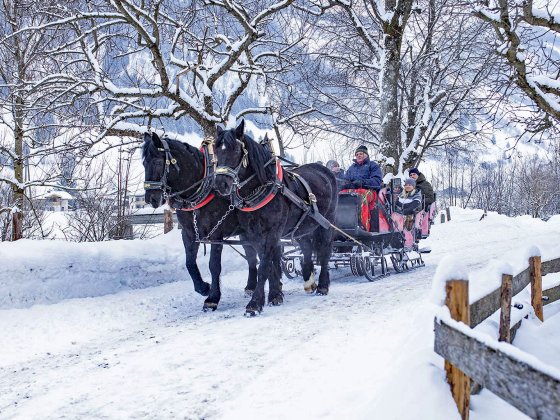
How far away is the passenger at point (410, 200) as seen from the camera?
11.0m

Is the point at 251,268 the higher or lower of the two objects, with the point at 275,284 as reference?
higher

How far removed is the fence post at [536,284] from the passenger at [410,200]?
17.4 feet

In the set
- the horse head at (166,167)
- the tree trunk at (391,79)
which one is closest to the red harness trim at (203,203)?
the horse head at (166,167)

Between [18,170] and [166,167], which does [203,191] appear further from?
[18,170]

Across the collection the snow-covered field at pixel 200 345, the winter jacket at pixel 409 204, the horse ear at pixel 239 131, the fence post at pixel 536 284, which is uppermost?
the horse ear at pixel 239 131

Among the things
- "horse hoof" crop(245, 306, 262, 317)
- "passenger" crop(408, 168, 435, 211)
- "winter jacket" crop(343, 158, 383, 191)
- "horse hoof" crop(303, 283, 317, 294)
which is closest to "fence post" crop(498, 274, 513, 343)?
"horse hoof" crop(245, 306, 262, 317)

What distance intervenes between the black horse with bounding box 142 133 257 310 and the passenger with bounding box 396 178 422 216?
4774 millimetres

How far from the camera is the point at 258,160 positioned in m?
7.06

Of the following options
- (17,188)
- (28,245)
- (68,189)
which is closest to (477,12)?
(28,245)

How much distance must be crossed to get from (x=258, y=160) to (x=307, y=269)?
2252 mm

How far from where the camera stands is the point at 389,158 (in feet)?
48.1

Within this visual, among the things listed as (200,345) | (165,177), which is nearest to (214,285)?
(165,177)

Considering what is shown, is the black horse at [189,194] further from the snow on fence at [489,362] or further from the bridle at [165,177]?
the snow on fence at [489,362]

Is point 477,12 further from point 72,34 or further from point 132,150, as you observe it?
point 72,34
